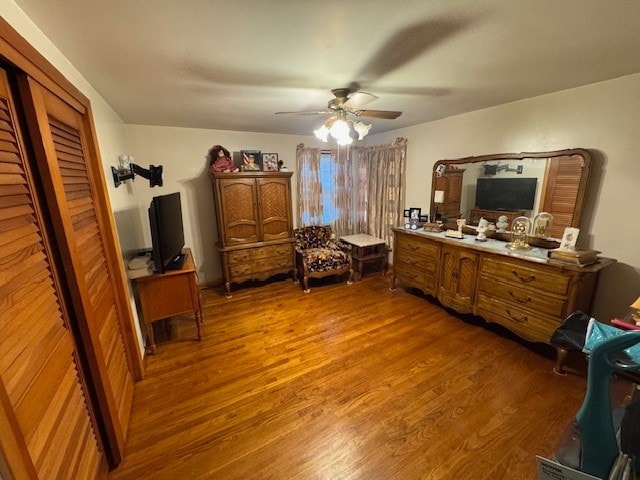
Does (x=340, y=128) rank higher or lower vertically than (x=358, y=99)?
lower

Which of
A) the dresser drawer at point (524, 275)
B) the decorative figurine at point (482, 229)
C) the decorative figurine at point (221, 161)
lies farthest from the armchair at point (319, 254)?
the dresser drawer at point (524, 275)

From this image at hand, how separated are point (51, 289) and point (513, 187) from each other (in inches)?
138

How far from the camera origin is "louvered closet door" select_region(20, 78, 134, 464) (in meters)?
1.11

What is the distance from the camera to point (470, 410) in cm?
172

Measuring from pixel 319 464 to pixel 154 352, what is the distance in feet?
5.75

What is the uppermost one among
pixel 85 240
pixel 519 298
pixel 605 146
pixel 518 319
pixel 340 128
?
pixel 340 128

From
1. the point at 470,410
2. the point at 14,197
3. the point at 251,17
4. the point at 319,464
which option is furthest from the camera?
the point at 470,410

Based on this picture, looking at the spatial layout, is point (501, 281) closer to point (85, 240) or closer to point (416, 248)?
point (416, 248)

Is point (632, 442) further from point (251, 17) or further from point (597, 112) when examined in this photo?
point (597, 112)

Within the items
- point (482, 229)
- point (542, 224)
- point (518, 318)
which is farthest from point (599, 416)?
point (482, 229)

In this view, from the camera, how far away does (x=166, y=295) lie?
2.28 m

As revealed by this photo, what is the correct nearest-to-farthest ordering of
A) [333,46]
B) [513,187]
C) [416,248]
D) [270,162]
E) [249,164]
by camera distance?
[333,46]
[513,187]
[416,248]
[249,164]
[270,162]

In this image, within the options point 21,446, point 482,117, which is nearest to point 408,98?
point 482,117

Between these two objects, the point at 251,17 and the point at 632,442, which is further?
the point at 251,17
